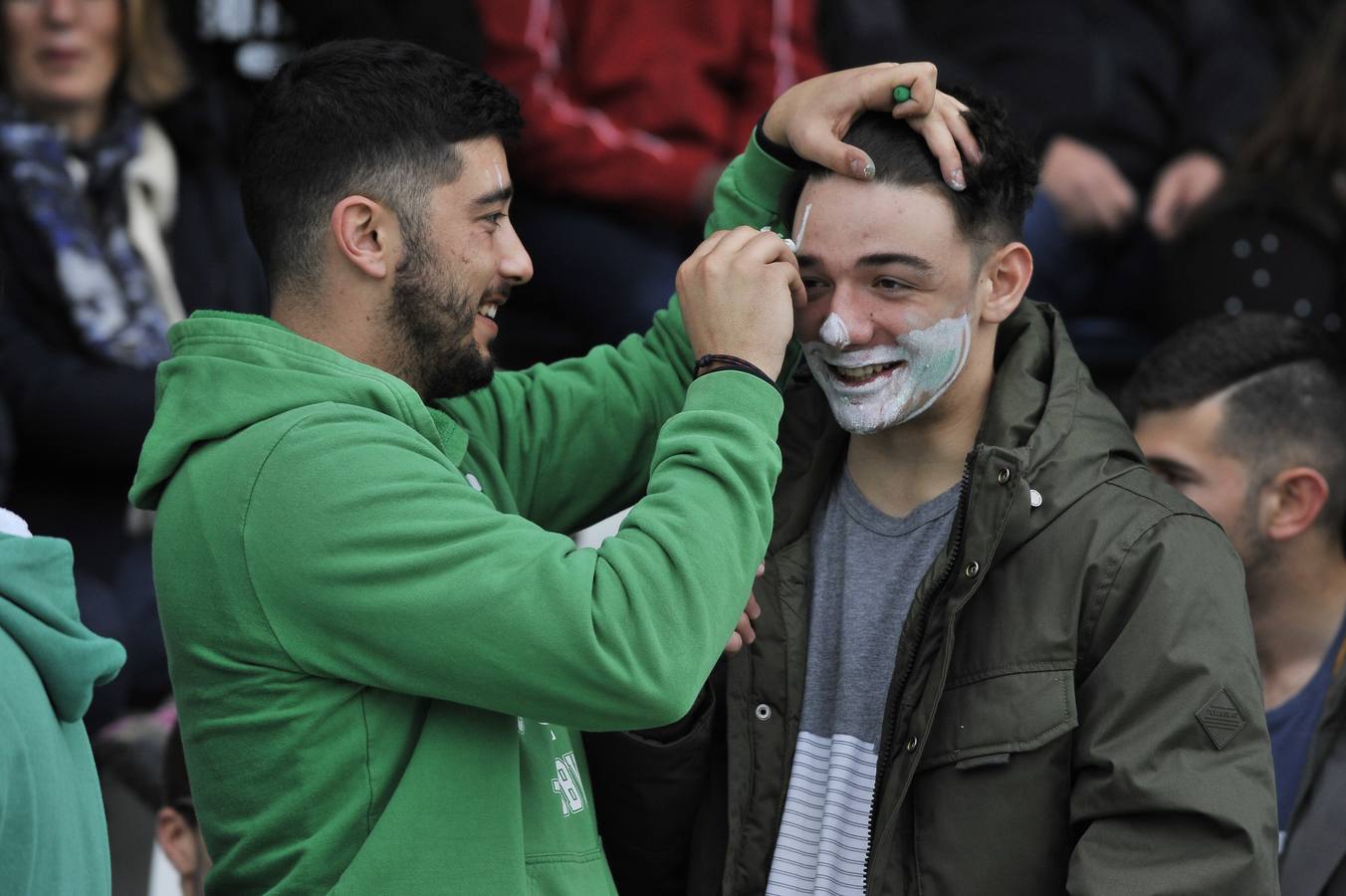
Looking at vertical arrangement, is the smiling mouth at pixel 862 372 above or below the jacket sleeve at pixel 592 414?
above

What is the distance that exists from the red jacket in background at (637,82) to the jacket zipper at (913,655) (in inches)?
91.9

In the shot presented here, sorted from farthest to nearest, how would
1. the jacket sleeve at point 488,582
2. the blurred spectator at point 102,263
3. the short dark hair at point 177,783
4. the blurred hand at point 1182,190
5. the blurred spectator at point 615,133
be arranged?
the blurred hand at point 1182,190
the blurred spectator at point 615,133
the blurred spectator at point 102,263
the short dark hair at point 177,783
the jacket sleeve at point 488,582

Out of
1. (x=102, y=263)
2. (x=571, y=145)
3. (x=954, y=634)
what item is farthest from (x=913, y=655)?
(x=102, y=263)

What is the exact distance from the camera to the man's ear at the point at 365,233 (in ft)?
7.51

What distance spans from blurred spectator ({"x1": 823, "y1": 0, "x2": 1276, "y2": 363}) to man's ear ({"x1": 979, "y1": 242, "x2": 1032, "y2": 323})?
221 cm

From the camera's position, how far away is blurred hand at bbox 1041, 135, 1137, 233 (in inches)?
191

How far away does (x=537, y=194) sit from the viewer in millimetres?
4547

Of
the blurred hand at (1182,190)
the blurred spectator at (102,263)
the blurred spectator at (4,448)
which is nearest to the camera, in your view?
the blurred spectator at (4,448)

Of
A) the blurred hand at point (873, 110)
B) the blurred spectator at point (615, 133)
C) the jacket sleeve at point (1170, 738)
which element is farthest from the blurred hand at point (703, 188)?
the jacket sleeve at point (1170, 738)

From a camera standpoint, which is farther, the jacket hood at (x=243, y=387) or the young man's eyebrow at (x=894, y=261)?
the young man's eyebrow at (x=894, y=261)

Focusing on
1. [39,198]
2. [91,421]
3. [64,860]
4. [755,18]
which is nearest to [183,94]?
[39,198]

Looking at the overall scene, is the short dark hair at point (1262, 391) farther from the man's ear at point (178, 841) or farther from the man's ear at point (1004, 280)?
the man's ear at point (178, 841)

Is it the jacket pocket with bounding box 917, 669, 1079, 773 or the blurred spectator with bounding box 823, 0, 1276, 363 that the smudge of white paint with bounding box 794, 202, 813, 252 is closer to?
the jacket pocket with bounding box 917, 669, 1079, 773

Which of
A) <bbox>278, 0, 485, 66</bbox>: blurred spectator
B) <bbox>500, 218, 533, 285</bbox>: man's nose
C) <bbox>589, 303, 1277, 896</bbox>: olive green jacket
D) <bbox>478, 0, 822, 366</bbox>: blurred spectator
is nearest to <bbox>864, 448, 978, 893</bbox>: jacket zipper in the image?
<bbox>589, 303, 1277, 896</bbox>: olive green jacket
